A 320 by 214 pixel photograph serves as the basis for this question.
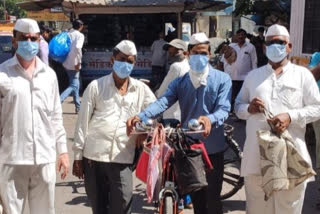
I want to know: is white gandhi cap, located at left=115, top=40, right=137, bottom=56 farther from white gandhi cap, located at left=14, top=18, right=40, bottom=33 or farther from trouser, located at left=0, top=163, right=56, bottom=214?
trouser, located at left=0, top=163, right=56, bottom=214

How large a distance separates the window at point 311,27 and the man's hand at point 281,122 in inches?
210

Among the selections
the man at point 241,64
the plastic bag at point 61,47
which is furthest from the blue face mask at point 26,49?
the plastic bag at point 61,47

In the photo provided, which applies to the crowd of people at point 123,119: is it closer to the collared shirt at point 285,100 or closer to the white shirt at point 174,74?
the collared shirt at point 285,100

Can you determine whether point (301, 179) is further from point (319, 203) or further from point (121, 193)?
point (319, 203)

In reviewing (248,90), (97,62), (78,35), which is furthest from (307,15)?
(97,62)

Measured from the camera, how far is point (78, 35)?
36.1 feet

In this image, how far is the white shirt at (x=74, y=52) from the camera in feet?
35.2

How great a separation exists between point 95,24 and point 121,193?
13524mm

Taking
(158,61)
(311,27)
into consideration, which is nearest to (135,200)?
(311,27)

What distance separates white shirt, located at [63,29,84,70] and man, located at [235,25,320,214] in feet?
23.8

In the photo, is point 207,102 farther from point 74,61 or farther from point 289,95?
point 74,61

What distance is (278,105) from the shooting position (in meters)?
3.83

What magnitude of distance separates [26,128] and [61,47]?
295 inches

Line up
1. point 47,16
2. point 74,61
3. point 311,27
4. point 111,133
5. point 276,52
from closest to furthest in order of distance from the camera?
point 276,52 → point 111,133 → point 311,27 → point 74,61 → point 47,16
